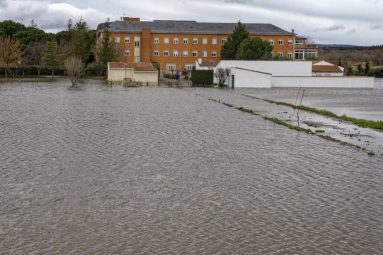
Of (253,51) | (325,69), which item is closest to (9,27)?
(253,51)

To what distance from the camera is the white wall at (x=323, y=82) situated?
68.3 meters

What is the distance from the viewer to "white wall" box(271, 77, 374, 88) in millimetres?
68312

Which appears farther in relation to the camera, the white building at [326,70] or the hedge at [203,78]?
the white building at [326,70]

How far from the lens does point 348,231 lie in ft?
26.5

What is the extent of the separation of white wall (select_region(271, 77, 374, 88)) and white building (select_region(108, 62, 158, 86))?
14880 millimetres

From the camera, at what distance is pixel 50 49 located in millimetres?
86688

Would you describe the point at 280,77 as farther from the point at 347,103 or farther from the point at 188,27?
the point at 188,27

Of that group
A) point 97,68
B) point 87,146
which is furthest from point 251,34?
point 87,146

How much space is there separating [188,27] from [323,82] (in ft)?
145

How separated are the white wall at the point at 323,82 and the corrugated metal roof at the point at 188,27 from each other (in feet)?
125

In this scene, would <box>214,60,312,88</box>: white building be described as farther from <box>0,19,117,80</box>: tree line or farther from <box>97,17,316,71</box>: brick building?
<box>97,17,316,71</box>: brick building

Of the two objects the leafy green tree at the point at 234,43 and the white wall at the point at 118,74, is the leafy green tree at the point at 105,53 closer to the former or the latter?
the leafy green tree at the point at 234,43

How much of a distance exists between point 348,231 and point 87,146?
30.6 ft

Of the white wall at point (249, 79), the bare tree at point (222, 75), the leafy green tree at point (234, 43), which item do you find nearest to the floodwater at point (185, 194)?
the white wall at point (249, 79)
